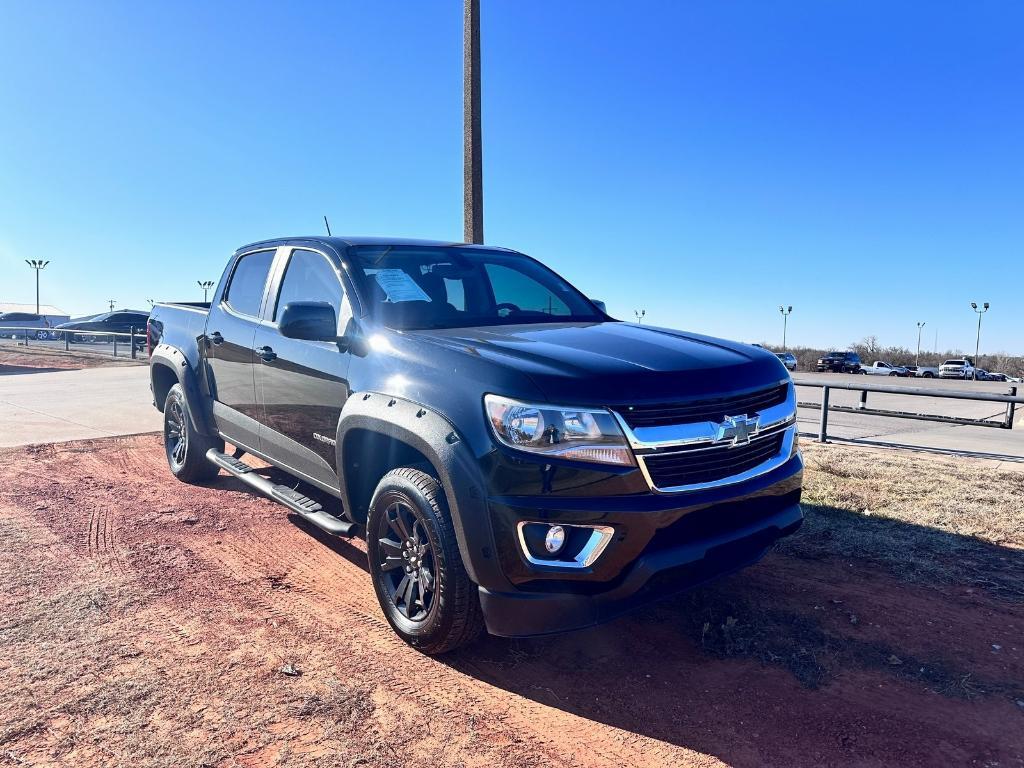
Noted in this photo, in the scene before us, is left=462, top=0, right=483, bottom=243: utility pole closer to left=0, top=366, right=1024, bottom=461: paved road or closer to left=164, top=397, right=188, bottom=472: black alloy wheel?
left=164, top=397, right=188, bottom=472: black alloy wheel

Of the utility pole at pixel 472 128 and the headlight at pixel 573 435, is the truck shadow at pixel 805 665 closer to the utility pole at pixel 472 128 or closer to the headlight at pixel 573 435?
the headlight at pixel 573 435

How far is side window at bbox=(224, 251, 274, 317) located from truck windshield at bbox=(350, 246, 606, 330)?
3.60 feet

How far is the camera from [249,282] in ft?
16.5

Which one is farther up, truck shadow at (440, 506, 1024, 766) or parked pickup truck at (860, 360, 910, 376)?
truck shadow at (440, 506, 1024, 766)

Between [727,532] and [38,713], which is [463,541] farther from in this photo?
[38,713]

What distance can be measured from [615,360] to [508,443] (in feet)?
2.03

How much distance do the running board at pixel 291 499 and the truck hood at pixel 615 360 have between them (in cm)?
113

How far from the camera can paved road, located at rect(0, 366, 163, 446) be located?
27.7 ft

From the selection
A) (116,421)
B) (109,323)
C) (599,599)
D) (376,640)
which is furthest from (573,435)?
(109,323)

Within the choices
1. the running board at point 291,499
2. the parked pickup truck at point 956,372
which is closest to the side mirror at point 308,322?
the running board at point 291,499

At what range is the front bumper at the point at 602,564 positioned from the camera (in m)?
2.60

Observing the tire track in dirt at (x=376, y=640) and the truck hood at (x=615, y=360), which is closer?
the tire track in dirt at (x=376, y=640)

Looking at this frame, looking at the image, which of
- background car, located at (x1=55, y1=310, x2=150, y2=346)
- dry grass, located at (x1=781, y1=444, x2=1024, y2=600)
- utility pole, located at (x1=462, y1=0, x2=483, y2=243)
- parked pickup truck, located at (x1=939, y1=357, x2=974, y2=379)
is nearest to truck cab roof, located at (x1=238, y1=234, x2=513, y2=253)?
dry grass, located at (x1=781, y1=444, x2=1024, y2=600)

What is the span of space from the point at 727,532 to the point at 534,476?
2.95ft
